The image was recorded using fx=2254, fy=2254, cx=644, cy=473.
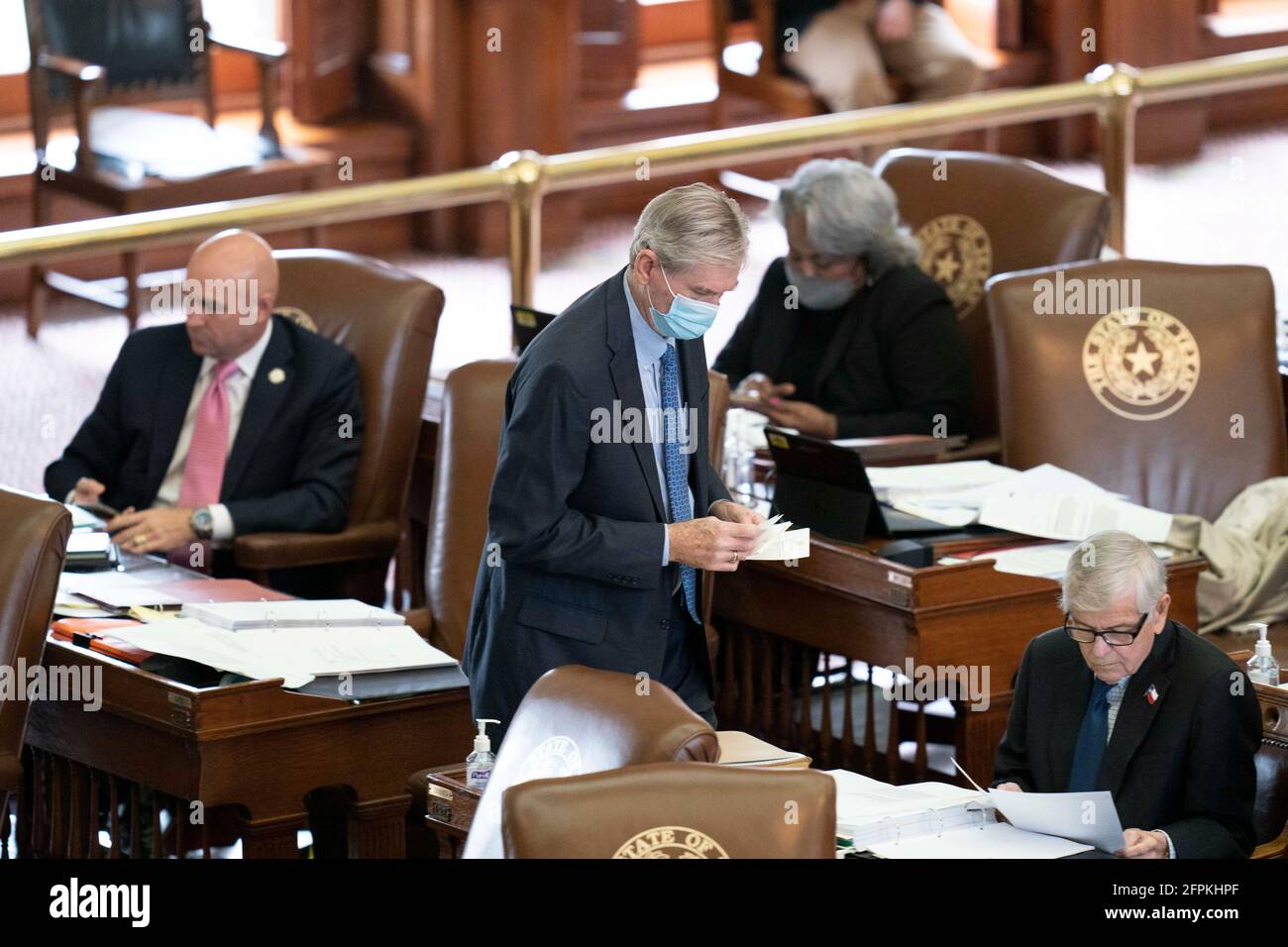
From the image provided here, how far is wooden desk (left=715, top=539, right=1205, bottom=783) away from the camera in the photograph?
162 inches

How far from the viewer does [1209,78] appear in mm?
6410

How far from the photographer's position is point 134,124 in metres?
7.81

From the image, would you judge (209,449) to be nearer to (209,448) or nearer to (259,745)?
(209,448)

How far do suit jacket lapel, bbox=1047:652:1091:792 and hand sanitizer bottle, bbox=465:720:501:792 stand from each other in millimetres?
852

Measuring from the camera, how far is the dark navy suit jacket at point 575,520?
3.29m

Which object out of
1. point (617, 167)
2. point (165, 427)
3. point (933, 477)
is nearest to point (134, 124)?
point (617, 167)

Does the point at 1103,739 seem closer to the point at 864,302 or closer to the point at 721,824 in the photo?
the point at 721,824

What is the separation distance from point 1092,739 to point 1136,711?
0.31ft

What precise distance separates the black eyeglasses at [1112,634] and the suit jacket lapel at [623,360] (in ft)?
2.26

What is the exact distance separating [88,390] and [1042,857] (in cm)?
490

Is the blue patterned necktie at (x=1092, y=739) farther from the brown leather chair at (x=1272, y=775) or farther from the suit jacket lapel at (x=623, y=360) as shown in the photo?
the suit jacket lapel at (x=623, y=360)

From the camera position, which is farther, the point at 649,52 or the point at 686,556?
the point at 649,52

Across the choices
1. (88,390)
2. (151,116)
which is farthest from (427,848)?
(151,116)

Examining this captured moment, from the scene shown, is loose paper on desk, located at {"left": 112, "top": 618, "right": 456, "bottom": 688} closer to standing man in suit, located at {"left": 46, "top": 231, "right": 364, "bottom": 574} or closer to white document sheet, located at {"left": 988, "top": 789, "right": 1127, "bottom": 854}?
standing man in suit, located at {"left": 46, "top": 231, "right": 364, "bottom": 574}
